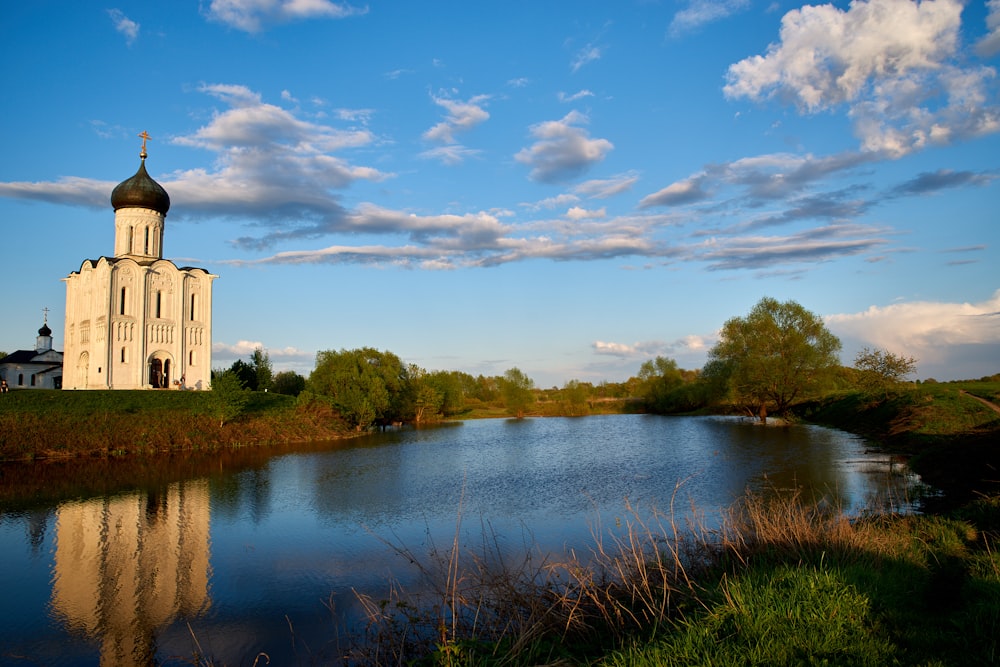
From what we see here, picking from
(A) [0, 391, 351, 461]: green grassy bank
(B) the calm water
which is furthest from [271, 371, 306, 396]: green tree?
(B) the calm water

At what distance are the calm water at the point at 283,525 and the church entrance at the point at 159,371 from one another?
66.0ft

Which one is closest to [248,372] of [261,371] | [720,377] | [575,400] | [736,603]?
[261,371]

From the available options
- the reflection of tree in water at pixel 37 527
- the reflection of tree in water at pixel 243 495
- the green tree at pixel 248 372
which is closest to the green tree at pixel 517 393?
the green tree at pixel 248 372

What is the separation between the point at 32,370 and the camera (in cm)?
5488

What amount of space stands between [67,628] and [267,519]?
7581 millimetres

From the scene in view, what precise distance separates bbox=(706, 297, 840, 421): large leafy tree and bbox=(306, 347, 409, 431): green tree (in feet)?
95.2

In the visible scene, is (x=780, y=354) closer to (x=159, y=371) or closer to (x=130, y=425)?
(x=130, y=425)

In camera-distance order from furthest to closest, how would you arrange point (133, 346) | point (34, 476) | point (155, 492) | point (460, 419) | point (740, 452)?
point (460, 419), point (133, 346), point (740, 452), point (34, 476), point (155, 492)

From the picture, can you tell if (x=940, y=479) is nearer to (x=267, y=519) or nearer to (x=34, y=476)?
(x=267, y=519)

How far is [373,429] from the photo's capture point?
176 ft

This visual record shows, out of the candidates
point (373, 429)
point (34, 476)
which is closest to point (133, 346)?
point (373, 429)

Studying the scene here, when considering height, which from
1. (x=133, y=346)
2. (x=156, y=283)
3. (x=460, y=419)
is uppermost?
(x=156, y=283)

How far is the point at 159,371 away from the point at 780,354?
154ft

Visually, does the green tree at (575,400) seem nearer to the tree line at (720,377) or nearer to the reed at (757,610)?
the tree line at (720,377)
